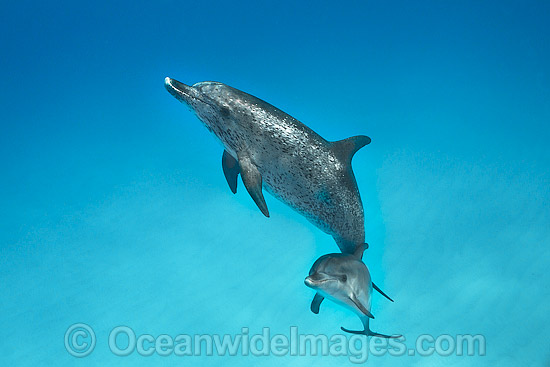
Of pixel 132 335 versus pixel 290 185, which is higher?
pixel 290 185

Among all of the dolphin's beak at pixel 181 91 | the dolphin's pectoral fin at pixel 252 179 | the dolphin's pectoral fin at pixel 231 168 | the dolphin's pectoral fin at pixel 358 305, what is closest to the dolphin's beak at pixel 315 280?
the dolphin's pectoral fin at pixel 358 305

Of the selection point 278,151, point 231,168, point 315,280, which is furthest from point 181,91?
point 315,280

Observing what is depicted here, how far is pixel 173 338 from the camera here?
7012mm

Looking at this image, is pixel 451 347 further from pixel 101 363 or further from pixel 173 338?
pixel 101 363

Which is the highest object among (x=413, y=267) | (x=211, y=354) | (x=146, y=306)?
(x=413, y=267)

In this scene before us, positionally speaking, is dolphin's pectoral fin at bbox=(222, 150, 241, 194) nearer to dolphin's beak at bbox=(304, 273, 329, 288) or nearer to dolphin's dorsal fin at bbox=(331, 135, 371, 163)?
dolphin's dorsal fin at bbox=(331, 135, 371, 163)

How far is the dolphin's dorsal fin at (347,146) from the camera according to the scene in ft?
13.5

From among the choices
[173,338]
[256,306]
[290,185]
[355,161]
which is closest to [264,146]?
[290,185]

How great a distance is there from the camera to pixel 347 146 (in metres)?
4.18

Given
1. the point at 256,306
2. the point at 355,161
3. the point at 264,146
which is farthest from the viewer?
the point at 256,306

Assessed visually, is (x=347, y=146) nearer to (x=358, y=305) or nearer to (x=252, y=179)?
(x=252, y=179)

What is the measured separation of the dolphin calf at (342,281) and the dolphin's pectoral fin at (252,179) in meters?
0.73

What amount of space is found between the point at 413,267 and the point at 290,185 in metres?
4.61

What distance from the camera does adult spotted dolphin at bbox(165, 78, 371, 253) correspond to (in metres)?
3.83
